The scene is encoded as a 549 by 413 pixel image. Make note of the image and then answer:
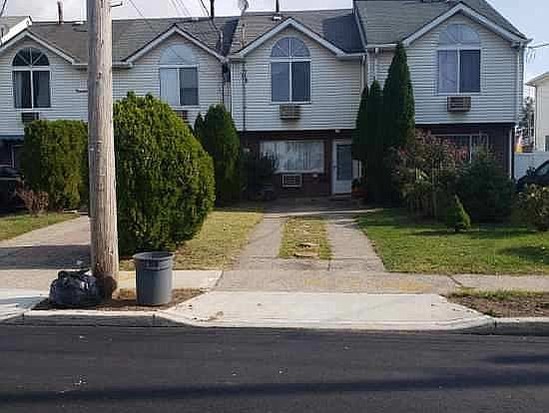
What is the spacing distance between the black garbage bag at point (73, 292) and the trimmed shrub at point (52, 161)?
1388 cm

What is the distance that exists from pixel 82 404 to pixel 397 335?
3.84 metres

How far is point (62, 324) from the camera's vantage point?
8781 millimetres

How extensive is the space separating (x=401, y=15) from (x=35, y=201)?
1651 cm

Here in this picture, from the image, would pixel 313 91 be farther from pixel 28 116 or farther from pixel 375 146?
pixel 28 116

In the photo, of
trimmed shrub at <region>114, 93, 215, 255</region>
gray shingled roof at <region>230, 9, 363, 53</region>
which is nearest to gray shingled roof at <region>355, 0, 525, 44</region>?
gray shingled roof at <region>230, 9, 363, 53</region>

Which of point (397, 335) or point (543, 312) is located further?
point (543, 312)

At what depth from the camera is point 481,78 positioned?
2731 cm

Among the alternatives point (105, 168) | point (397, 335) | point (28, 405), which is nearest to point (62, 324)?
point (105, 168)

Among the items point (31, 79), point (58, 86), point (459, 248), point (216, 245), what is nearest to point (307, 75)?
point (58, 86)

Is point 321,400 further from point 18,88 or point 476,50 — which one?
point 18,88

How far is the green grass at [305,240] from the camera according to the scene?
13.8 metres

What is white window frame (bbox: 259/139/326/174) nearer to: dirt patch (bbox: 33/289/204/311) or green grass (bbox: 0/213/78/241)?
green grass (bbox: 0/213/78/241)

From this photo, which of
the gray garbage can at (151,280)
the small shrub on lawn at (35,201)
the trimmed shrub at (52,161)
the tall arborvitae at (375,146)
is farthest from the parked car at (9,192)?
the gray garbage can at (151,280)

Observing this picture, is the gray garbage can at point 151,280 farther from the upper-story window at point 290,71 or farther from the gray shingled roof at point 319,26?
the gray shingled roof at point 319,26
